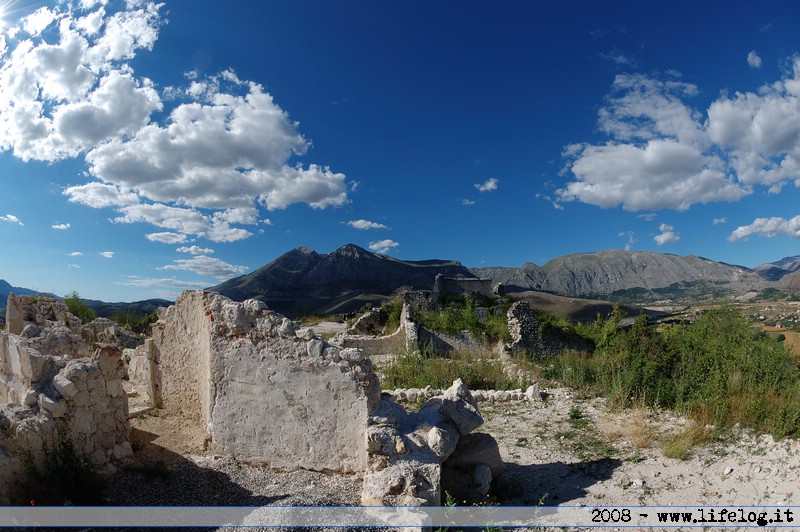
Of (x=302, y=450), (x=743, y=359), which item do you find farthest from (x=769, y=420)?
(x=302, y=450)

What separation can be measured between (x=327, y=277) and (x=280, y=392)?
7994 centimetres

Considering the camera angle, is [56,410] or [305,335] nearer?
[56,410]

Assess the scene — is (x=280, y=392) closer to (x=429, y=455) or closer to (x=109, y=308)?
(x=429, y=455)

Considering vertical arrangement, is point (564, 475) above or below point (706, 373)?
below

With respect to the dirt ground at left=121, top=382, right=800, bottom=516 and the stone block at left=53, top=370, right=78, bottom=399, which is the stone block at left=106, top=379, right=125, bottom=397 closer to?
the stone block at left=53, top=370, right=78, bottom=399

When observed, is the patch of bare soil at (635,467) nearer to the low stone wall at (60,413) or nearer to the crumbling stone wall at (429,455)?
the crumbling stone wall at (429,455)

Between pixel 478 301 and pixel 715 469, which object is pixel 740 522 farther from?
pixel 478 301

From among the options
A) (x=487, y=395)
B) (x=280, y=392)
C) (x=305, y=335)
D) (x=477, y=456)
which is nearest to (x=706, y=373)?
(x=487, y=395)

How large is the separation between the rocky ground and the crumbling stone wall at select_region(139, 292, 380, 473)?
277 mm

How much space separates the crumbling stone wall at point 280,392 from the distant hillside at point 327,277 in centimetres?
5226

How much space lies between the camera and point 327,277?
3354 inches

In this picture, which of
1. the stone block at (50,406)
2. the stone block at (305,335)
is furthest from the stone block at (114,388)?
the stone block at (305,335)

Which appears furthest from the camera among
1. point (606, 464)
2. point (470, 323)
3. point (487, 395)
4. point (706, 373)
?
point (470, 323)

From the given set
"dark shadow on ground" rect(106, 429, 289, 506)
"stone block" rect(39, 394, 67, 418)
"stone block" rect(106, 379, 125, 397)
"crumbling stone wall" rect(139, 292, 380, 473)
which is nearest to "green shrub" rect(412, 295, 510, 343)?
"crumbling stone wall" rect(139, 292, 380, 473)
